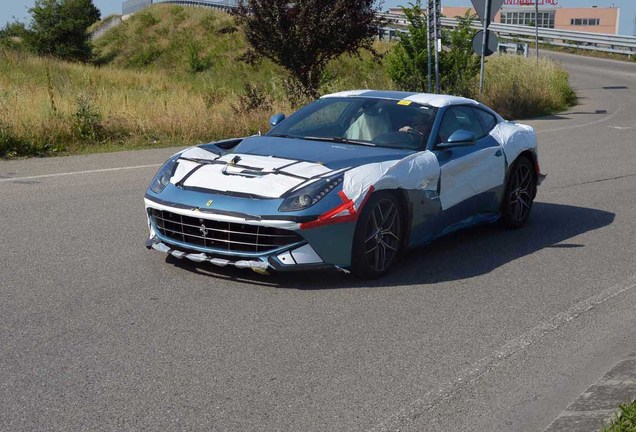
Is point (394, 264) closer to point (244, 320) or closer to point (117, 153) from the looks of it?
point (244, 320)

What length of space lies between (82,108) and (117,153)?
5.34 feet

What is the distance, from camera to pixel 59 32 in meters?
60.3

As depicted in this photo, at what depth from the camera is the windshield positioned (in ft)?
26.0

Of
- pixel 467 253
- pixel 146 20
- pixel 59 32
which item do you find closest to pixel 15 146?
pixel 467 253

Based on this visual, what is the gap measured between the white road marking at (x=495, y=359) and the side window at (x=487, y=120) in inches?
84.5

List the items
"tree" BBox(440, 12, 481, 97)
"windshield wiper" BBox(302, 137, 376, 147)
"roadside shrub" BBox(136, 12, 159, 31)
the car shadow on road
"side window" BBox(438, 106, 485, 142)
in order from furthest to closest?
1. "roadside shrub" BBox(136, 12, 159, 31)
2. "tree" BBox(440, 12, 481, 97)
3. "side window" BBox(438, 106, 485, 142)
4. "windshield wiper" BBox(302, 137, 376, 147)
5. the car shadow on road

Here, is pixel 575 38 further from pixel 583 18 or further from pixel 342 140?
pixel 583 18

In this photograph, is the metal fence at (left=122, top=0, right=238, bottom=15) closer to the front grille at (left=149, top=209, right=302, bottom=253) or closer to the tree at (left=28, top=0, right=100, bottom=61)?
the tree at (left=28, top=0, right=100, bottom=61)

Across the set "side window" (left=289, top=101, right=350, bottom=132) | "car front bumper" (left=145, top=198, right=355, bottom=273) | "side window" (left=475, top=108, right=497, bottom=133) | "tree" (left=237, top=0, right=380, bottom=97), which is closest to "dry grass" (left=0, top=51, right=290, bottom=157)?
"tree" (left=237, top=0, right=380, bottom=97)

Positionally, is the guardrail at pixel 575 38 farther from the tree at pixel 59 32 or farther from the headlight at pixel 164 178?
the headlight at pixel 164 178

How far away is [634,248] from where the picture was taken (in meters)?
8.72

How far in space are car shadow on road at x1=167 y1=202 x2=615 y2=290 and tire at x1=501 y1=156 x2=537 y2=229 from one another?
0.41ft

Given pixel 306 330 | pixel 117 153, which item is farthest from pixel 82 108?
pixel 306 330

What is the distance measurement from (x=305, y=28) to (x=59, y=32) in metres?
43.6
